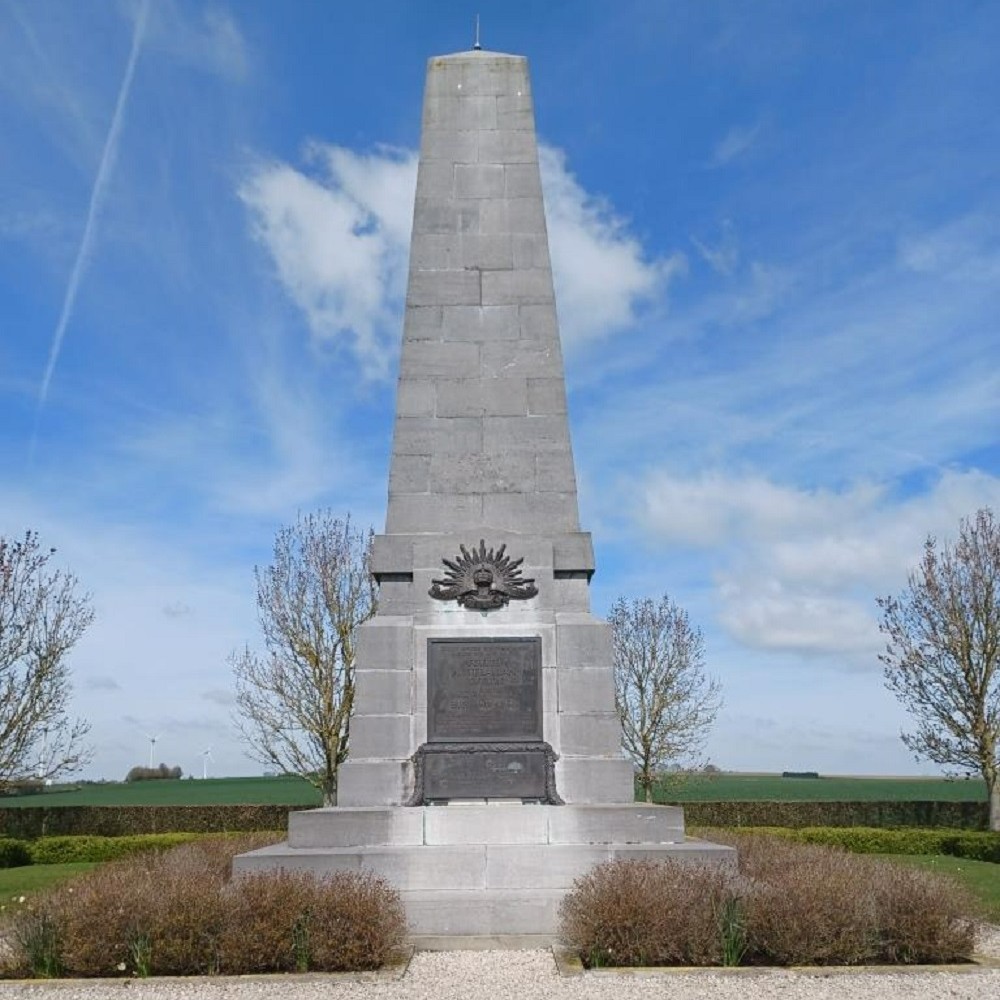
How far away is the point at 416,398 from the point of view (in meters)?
12.5

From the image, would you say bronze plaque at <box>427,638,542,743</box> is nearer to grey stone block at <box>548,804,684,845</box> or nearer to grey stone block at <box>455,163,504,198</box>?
grey stone block at <box>548,804,684,845</box>

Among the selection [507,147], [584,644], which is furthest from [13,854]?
[507,147]

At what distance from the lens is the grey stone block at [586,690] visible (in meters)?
11.0

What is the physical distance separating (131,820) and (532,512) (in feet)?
67.9

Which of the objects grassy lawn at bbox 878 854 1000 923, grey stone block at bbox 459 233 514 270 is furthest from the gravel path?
grey stone block at bbox 459 233 514 270

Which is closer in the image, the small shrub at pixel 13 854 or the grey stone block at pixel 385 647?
the grey stone block at pixel 385 647

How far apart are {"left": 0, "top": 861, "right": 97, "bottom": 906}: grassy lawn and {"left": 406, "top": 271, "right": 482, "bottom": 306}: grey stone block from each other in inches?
370

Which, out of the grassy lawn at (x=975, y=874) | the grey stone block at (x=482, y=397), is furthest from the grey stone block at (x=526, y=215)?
the grassy lawn at (x=975, y=874)

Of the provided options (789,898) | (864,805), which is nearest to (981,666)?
(864,805)

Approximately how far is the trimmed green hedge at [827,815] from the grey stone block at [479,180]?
19651mm

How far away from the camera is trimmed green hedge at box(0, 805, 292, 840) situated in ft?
88.7

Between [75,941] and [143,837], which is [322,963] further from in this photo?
[143,837]

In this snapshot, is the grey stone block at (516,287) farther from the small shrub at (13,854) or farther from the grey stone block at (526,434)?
the small shrub at (13,854)

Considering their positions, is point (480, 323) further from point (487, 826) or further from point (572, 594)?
point (487, 826)
